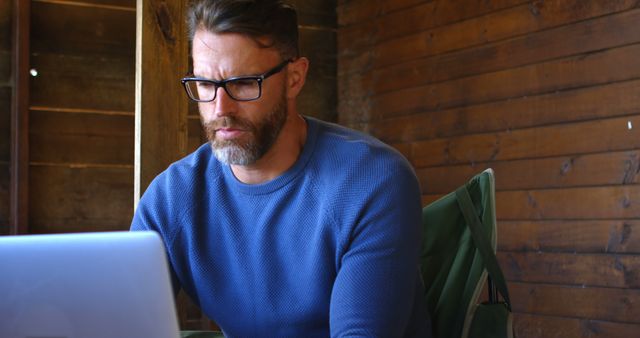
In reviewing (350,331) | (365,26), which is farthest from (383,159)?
(365,26)

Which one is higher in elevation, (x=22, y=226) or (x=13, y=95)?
(x=13, y=95)

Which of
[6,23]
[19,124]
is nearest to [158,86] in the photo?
[19,124]

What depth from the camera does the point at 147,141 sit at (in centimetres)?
228

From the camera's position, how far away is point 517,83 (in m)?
3.55

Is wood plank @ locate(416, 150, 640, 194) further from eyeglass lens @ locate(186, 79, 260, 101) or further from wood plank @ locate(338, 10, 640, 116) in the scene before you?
eyeglass lens @ locate(186, 79, 260, 101)

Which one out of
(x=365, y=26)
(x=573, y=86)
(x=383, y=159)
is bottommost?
(x=383, y=159)

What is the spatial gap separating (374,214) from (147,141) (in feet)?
2.93

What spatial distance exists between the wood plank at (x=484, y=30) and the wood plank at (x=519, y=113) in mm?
255

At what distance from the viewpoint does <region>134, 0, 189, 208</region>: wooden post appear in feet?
7.43

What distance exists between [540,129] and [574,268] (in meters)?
0.53

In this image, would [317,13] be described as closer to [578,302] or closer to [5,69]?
[5,69]

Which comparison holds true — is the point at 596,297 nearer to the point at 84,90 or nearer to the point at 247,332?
the point at 247,332

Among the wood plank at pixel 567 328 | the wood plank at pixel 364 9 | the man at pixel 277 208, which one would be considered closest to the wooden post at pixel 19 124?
the wood plank at pixel 364 9

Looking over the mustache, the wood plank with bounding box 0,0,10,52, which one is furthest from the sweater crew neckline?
the wood plank with bounding box 0,0,10,52
